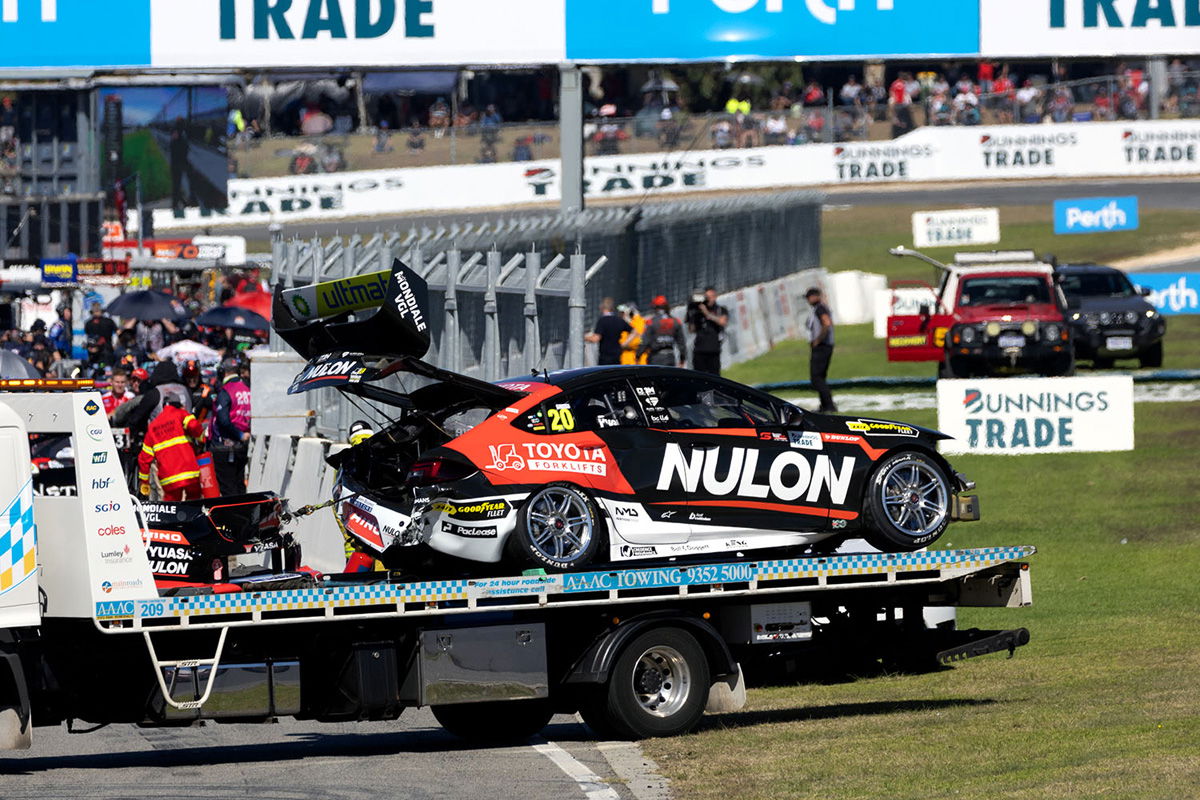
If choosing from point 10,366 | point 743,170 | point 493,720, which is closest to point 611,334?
point 10,366

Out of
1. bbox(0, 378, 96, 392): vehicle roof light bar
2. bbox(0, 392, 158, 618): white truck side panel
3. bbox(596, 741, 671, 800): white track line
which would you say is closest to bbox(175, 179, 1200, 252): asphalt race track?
bbox(596, 741, 671, 800): white track line

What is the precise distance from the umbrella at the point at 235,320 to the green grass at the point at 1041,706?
14.5m

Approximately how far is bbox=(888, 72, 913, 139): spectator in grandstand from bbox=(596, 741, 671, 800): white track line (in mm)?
44154

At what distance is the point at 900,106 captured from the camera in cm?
5509

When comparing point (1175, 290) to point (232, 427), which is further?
point (1175, 290)

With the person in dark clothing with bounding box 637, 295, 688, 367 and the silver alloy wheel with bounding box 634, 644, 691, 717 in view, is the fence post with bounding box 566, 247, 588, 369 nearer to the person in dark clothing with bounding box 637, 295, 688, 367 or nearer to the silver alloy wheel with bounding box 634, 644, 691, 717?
the person in dark clothing with bounding box 637, 295, 688, 367

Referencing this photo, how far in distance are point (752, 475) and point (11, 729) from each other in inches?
188

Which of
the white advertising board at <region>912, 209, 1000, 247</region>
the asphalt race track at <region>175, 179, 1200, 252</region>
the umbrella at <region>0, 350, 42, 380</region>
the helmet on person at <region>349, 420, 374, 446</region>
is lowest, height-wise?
the helmet on person at <region>349, 420, 374, 446</region>

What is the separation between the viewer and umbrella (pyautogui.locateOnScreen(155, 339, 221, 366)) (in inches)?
1193

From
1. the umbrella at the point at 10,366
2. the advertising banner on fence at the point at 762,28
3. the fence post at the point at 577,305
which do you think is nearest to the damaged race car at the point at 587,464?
the fence post at the point at 577,305

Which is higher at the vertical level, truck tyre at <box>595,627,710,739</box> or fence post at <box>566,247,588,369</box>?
fence post at <box>566,247,588,369</box>

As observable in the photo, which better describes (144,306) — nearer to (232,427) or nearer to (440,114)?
(232,427)

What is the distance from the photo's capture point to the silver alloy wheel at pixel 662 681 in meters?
12.6

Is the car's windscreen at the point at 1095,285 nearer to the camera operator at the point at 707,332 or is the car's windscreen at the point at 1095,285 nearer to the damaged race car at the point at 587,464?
the camera operator at the point at 707,332
